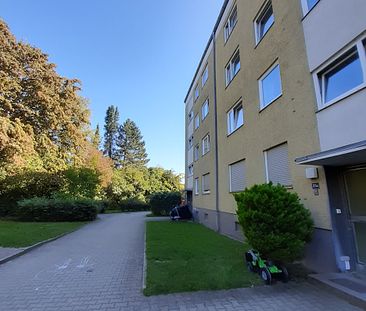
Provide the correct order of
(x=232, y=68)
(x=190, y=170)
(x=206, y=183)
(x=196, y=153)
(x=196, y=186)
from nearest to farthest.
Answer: (x=232, y=68)
(x=206, y=183)
(x=196, y=186)
(x=196, y=153)
(x=190, y=170)

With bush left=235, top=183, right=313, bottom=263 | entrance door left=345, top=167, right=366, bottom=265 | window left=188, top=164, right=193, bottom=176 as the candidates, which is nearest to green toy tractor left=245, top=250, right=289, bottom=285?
bush left=235, top=183, right=313, bottom=263

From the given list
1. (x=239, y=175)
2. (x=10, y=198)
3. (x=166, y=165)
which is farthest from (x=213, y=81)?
(x=166, y=165)

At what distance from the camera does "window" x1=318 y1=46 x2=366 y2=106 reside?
5.38m

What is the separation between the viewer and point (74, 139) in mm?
22859

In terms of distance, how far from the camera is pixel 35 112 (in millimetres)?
20891

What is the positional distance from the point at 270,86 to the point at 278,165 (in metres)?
2.76

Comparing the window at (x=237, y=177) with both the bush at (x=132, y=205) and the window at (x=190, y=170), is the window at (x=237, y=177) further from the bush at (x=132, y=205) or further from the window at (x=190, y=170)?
the bush at (x=132, y=205)

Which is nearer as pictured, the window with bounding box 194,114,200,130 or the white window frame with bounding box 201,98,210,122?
the white window frame with bounding box 201,98,210,122

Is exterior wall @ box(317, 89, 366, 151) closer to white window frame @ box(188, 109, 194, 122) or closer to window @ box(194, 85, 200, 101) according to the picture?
window @ box(194, 85, 200, 101)

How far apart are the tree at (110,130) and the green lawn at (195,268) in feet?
190

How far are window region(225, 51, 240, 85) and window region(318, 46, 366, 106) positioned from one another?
6736 millimetres

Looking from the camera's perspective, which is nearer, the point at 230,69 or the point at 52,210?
the point at 230,69

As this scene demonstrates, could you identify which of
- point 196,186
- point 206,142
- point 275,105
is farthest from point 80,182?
point 275,105

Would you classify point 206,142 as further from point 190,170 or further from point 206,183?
point 190,170
